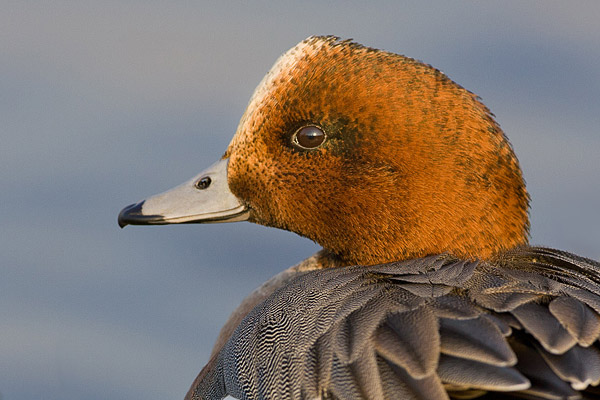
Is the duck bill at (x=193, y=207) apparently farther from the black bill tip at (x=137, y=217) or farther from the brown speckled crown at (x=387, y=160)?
the brown speckled crown at (x=387, y=160)

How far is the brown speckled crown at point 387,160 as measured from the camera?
8.52 feet

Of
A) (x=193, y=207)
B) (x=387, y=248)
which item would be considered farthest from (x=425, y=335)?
(x=193, y=207)

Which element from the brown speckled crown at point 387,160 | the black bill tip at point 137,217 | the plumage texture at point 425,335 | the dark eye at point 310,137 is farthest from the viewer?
the black bill tip at point 137,217

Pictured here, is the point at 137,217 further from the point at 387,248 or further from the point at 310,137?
the point at 387,248

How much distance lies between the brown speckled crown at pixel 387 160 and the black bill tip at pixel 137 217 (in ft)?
1.28

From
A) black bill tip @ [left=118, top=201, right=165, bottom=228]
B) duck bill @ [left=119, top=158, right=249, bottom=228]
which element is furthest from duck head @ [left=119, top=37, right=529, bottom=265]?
black bill tip @ [left=118, top=201, right=165, bottom=228]

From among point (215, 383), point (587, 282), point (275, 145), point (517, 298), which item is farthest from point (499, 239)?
point (215, 383)

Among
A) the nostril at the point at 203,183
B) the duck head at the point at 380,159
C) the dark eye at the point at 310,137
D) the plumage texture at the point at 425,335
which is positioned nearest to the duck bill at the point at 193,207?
the nostril at the point at 203,183

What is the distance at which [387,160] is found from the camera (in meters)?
2.64

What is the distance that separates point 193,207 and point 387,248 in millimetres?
639

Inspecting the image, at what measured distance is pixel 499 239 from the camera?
8.54 ft

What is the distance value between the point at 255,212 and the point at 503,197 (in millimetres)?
761

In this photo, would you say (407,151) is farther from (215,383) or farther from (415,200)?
(215,383)

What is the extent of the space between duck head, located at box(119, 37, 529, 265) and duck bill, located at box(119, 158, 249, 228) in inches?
5.5
